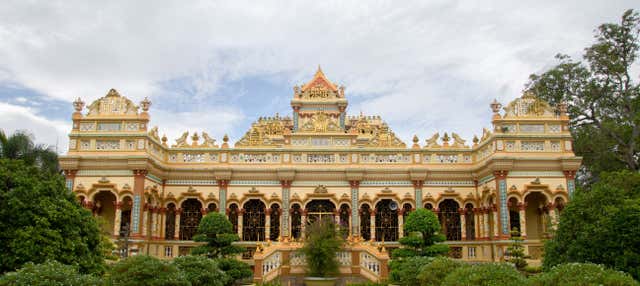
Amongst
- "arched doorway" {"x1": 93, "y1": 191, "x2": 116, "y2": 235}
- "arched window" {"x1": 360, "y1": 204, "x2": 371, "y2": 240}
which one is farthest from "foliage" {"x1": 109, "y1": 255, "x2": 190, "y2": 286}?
"arched window" {"x1": 360, "y1": 204, "x2": 371, "y2": 240}

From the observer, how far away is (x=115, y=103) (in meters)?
23.1

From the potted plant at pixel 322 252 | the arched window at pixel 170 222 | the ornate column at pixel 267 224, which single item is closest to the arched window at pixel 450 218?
the ornate column at pixel 267 224

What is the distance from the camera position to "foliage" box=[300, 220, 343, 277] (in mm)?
16984

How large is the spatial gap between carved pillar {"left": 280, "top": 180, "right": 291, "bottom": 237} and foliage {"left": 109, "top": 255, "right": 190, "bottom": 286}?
1264 cm

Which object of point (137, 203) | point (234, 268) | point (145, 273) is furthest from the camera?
point (137, 203)

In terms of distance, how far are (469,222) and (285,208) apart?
321 inches

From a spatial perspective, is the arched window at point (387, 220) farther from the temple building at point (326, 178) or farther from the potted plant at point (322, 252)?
the potted plant at point (322, 252)

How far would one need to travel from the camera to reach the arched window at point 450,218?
80.0 feet

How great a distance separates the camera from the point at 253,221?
79.5ft

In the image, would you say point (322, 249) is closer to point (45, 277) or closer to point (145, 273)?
point (145, 273)

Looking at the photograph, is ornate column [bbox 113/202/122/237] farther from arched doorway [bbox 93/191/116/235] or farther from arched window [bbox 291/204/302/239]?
arched window [bbox 291/204/302/239]

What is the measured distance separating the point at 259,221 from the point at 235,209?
1176 millimetres

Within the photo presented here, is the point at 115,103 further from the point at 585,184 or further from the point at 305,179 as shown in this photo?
the point at 585,184

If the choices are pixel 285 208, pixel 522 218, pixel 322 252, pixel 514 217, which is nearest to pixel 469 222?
pixel 514 217
